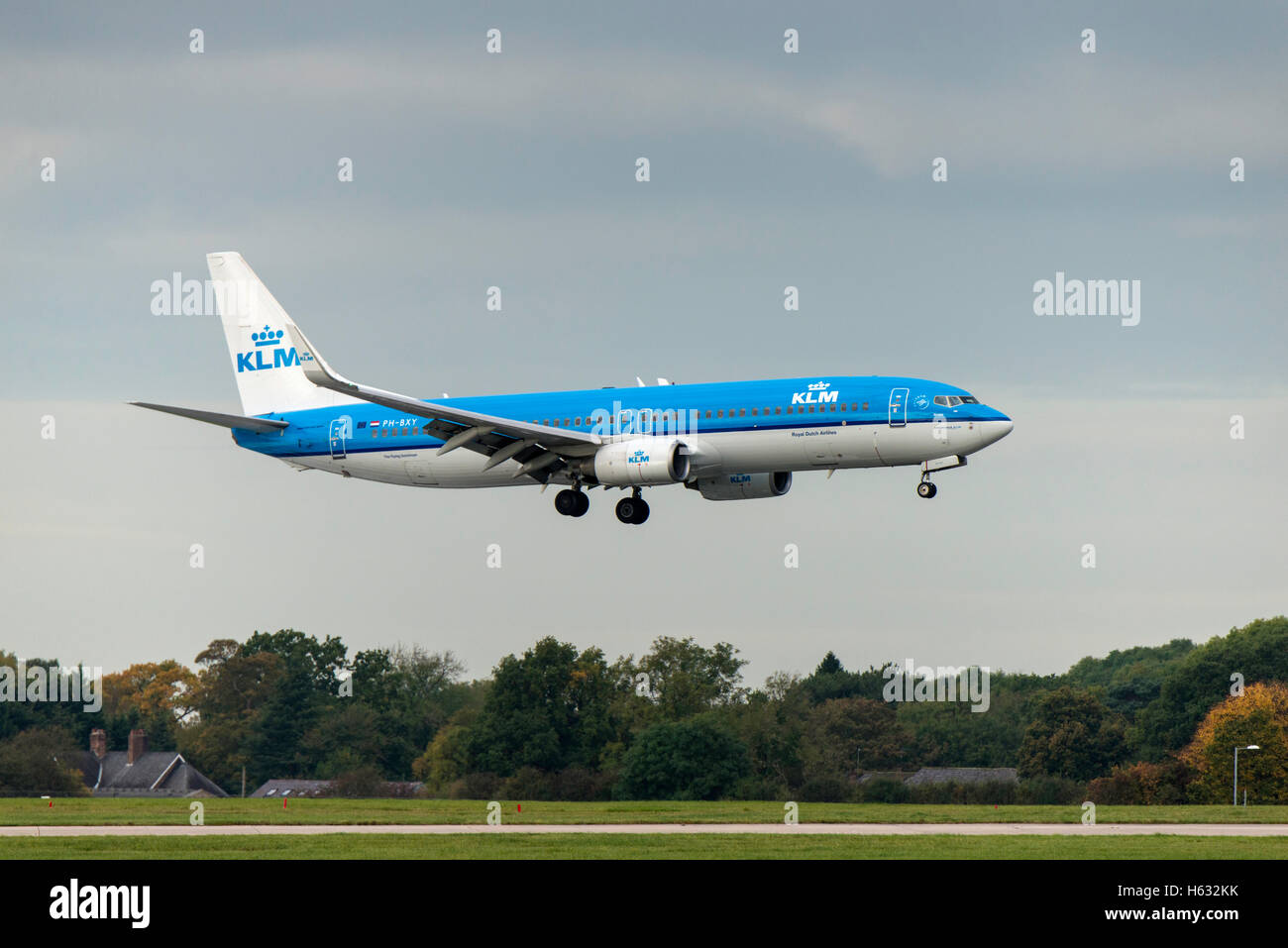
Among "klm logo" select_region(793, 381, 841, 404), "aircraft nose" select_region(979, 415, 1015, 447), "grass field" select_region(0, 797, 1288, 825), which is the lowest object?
"grass field" select_region(0, 797, 1288, 825)

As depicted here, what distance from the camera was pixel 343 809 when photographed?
7181 cm

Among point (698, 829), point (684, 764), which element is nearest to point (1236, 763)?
point (684, 764)

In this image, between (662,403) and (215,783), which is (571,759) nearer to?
(215,783)

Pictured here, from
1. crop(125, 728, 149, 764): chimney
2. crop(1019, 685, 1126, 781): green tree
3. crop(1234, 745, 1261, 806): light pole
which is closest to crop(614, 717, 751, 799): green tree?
crop(1234, 745, 1261, 806): light pole

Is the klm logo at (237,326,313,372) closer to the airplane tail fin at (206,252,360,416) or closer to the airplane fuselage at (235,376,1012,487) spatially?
the airplane tail fin at (206,252,360,416)

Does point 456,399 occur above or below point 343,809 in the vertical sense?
above

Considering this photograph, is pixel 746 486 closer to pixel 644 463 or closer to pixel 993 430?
pixel 644 463

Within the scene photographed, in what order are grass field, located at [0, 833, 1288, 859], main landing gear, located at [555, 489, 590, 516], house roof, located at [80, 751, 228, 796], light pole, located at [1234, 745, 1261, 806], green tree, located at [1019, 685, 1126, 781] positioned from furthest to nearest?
green tree, located at [1019, 685, 1126, 781]
house roof, located at [80, 751, 228, 796]
light pole, located at [1234, 745, 1261, 806]
main landing gear, located at [555, 489, 590, 516]
grass field, located at [0, 833, 1288, 859]

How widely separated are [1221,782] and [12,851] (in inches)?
2981

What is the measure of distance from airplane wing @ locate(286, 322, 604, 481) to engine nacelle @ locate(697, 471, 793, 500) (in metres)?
6.02

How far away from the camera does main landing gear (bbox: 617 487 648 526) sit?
73.1 metres

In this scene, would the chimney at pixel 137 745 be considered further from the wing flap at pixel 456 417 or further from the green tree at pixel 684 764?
the wing flap at pixel 456 417
